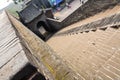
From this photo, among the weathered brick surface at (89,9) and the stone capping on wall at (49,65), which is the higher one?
the stone capping on wall at (49,65)

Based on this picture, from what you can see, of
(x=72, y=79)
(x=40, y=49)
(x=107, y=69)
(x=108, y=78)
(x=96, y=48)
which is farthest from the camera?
(x=96, y=48)

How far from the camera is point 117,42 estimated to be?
381 cm

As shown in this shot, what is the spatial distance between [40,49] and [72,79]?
0.72 metres

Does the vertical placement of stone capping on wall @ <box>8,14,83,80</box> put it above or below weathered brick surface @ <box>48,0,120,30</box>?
above

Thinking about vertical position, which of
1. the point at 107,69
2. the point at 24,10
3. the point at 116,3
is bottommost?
the point at 24,10

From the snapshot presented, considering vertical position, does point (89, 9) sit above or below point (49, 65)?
below

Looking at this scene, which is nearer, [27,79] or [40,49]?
[27,79]

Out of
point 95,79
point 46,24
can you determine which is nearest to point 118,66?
point 95,79

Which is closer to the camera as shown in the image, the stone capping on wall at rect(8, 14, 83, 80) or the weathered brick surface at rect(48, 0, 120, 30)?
the stone capping on wall at rect(8, 14, 83, 80)

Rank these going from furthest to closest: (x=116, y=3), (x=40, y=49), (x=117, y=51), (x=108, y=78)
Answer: (x=116, y=3)
(x=117, y=51)
(x=108, y=78)
(x=40, y=49)

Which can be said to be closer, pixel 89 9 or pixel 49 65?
pixel 49 65

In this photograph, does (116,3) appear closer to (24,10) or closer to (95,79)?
(95,79)

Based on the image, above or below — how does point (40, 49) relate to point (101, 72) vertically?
above

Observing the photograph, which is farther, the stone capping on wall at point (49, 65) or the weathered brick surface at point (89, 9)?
the weathered brick surface at point (89, 9)
